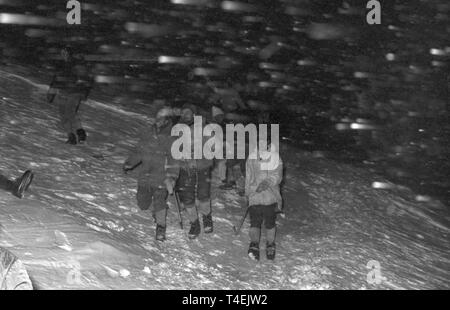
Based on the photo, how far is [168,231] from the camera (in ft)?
30.6

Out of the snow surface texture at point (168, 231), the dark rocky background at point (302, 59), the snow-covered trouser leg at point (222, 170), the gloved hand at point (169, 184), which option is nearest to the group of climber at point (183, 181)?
the gloved hand at point (169, 184)

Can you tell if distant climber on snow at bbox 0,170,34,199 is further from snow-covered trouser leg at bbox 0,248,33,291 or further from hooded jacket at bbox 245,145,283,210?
snow-covered trouser leg at bbox 0,248,33,291

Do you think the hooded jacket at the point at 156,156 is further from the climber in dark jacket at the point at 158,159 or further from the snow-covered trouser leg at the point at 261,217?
the snow-covered trouser leg at the point at 261,217

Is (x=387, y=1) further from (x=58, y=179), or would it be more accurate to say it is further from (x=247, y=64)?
(x=58, y=179)

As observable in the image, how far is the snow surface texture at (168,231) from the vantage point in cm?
742

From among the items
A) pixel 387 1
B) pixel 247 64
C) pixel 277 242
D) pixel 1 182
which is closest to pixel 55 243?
pixel 1 182

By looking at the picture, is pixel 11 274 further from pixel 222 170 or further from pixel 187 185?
pixel 222 170

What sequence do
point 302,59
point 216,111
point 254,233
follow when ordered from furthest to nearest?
point 302,59, point 216,111, point 254,233

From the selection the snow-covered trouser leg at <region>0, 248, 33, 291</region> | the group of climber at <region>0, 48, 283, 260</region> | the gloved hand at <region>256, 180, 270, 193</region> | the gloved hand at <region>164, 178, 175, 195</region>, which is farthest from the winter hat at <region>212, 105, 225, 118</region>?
the snow-covered trouser leg at <region>0, 248, 33, 291</region>

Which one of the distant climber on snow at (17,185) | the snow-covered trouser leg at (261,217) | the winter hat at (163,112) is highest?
the winter hat at (163,112)

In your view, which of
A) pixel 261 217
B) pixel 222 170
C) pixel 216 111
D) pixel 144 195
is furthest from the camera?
pixel 222 170

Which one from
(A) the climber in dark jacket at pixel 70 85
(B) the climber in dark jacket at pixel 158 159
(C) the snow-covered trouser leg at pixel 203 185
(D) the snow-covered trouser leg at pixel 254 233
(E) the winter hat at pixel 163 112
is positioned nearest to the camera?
(E) the winter hat at pixel 163 112

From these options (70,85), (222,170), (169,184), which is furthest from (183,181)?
(70,85)

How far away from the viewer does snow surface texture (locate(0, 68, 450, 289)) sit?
7416mm
